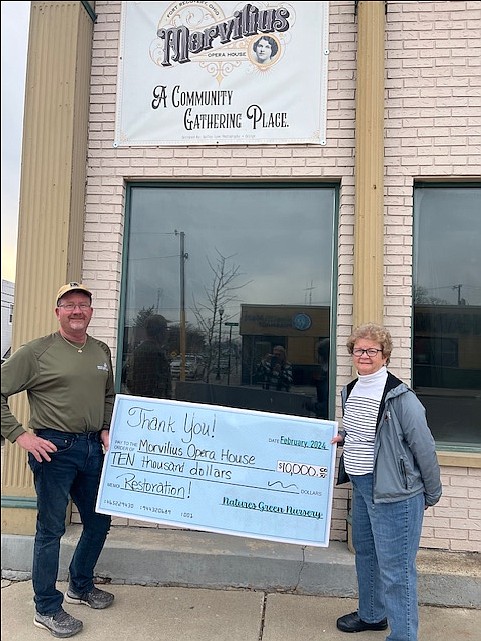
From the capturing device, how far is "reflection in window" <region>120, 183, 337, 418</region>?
173 inches

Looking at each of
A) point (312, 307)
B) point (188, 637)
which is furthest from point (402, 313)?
point (188, 637)

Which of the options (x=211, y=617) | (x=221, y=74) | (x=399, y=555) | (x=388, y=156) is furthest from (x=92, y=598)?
(x=221, y=74)

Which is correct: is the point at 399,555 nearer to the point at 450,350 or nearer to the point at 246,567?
the point at 246,567

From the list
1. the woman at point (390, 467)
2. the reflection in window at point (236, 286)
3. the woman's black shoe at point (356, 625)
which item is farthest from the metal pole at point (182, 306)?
the woman's black shoe at point (356, 625)

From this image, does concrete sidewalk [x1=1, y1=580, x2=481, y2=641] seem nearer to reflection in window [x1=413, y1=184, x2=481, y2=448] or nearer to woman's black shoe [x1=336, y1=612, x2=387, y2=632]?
woman's black shoe [x1=336, y1=612, x2=387, y2=632]

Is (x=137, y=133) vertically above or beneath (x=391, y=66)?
beneath

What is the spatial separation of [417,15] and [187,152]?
2115 millimetres

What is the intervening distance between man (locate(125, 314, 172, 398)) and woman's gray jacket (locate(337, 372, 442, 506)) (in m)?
2.00

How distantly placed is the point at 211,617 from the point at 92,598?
2.55 ft

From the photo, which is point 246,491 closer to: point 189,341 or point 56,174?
point 189,341

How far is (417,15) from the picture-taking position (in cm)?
439

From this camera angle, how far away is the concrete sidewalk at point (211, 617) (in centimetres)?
329

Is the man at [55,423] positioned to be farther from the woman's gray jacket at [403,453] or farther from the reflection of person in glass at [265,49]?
the reflection of person in glass at [265,49]

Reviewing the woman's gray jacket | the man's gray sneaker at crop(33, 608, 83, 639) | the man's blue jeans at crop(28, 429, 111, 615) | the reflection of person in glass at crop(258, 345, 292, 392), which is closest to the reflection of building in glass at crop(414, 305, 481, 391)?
the reflection of person in glass at crop(258, 345, 292, 392)
